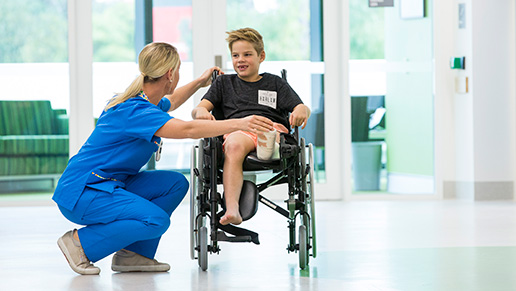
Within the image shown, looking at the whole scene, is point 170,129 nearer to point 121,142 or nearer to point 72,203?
point 121,142

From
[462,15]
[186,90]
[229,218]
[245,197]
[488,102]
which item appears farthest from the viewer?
[462,15]

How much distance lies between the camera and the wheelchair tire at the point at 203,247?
Result: 2469 mm

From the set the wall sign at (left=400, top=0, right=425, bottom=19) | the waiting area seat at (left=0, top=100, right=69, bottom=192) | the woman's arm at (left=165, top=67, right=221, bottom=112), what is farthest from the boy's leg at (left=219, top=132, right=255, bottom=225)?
the wall sign at (left=400, top=0, right=425, bottom=19)

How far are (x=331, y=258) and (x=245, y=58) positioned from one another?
91 centimetres

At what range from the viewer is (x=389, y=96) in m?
5.54

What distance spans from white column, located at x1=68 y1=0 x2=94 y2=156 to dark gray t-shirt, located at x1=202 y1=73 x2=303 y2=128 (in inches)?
108

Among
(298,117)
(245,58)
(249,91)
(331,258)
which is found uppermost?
(245,58)

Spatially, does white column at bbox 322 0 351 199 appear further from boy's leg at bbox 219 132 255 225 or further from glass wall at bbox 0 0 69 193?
boy's leg at bbox 219 132 255 225

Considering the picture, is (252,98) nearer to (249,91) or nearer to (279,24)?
(249,91)

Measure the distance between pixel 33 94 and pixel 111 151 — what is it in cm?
323

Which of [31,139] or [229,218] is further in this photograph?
[31,139]

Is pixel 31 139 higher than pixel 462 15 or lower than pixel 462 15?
lower

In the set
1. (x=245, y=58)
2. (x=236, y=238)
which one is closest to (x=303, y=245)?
(x=236, y=238)

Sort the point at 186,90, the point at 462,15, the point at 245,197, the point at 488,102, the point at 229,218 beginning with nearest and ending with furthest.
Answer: the point at 229,218
the point at 245,197
the point at 186,90
the point at 488,102
the point at 462,15
